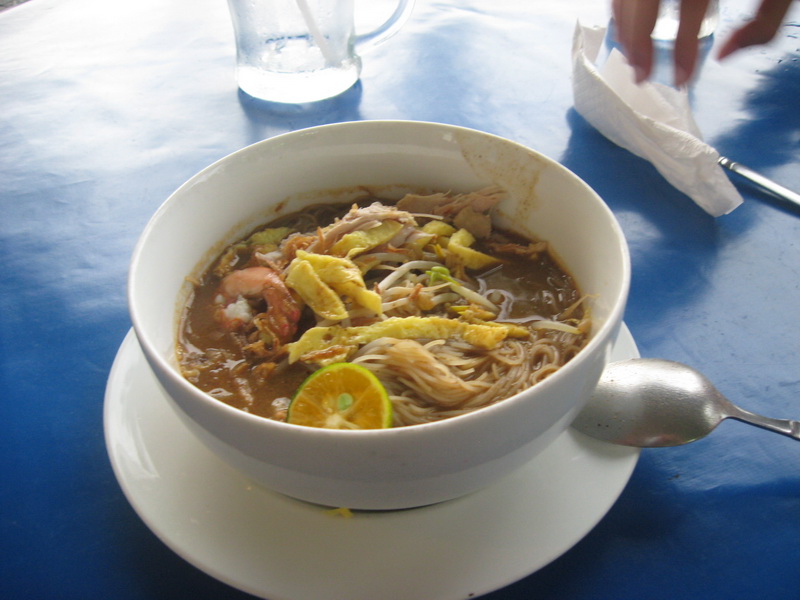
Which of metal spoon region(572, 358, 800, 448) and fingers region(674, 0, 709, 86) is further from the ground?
fingers region(674, 0, 709, 86)

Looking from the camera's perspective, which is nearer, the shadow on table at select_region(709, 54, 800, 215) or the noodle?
the noodle

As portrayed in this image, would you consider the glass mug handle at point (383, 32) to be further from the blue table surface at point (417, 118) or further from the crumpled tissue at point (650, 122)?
the crumpled tissue at point (650, 122)

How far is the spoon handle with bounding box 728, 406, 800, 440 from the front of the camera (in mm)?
1231

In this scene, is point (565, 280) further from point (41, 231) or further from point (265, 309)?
point (41, 231)

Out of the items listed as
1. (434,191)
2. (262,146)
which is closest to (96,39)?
(262,146)

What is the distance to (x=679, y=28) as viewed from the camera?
1.50 meters

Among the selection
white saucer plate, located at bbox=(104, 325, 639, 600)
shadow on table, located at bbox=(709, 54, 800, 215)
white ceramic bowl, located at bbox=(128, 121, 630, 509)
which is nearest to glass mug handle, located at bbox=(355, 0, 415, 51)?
white ceramic bowl, located at bbox=(128, 121, 630, 509)

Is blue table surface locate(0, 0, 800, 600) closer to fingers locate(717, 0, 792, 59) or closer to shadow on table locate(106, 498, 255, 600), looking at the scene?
shadow on table locate(106, 498, 255, 600)

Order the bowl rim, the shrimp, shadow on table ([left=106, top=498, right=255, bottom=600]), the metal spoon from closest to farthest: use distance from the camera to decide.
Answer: the bowl rim, shadow on table ([left=106, top=498, right=255, bottom=600]), the metal spoon, the shrimp

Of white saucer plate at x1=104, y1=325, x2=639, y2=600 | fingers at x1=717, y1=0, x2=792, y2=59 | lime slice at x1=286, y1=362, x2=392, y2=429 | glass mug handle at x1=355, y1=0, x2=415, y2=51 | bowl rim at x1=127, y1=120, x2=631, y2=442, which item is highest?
fingers at x1=717, y1=0, x2=792, y2=59

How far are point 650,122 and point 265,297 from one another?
1311 millimetres

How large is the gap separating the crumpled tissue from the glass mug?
2.41ft

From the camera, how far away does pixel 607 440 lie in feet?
3.87

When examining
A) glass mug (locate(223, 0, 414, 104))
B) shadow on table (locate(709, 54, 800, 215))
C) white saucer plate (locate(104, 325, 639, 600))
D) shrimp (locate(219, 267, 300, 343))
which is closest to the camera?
white saucer plate (locate(104, 325, 639, 600))
